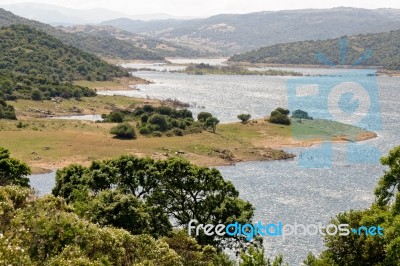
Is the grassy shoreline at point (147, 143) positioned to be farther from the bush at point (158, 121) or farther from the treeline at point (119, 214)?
the treeline at point (119, 214)

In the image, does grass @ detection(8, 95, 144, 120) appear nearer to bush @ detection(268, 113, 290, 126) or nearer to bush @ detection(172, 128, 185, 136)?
bush @ detection(172, 128, 185, 136)

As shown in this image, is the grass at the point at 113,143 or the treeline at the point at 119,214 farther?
the grass at the point at 113,143

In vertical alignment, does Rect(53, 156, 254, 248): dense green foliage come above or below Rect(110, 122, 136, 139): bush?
above

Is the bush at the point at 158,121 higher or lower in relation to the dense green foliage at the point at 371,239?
lower

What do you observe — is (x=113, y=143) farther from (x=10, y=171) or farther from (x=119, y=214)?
(x=119, y=214)

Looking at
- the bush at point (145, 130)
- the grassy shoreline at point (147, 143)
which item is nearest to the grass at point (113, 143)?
the grassy shoreline at point (147, 143)

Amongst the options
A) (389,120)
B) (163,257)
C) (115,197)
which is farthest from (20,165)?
(389,120)

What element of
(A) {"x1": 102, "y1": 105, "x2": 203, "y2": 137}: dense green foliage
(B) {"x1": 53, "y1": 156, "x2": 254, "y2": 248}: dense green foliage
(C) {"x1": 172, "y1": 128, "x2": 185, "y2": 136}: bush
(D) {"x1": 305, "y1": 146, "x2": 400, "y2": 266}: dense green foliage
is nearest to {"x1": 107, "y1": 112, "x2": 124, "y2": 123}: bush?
(A) {"x1": 102, "y1": 105, "x2": 203, "y2": 137}: dense green foliage

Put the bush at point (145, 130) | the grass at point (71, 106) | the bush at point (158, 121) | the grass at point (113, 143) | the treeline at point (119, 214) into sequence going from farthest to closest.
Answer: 1. the grass at point (71, 106)
2. the bush at point (158, 121)
3. the bush at point (145, 130)
4. the grass at point (113, 143)
5. the treeline at point (119, 214)
